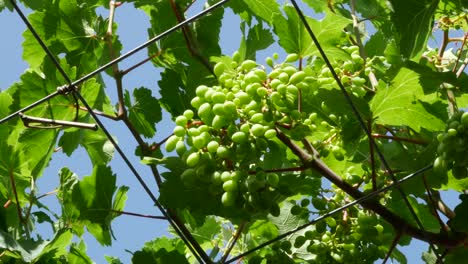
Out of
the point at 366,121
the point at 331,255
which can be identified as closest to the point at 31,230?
the point at 331,255

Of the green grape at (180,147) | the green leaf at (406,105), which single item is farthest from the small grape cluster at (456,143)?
the green grape at (180,147)

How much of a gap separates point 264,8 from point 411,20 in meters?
0.60

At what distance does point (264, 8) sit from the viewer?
2.08 m

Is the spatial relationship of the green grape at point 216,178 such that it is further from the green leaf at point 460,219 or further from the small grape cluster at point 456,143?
the green leaf at point 460,219

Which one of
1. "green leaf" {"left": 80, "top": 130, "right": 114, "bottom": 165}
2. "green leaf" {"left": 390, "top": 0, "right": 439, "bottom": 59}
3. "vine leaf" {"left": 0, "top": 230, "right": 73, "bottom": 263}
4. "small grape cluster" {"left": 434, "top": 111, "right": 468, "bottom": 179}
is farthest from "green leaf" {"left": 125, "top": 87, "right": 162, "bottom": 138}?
"small grape cluster" {"left": 434, "top": 111, "right": 468, "bottom": 179}

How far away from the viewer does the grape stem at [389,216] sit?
5.23ft

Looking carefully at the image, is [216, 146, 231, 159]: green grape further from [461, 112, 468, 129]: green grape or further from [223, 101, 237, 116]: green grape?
[461, 112, 468, 129]: green grape

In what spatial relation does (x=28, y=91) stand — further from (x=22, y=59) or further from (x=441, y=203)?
(x=441, y=203)

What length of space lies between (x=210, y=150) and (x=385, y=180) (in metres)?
0.51

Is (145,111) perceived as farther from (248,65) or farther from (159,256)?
(248,65)

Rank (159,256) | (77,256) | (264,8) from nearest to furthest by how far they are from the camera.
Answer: (159,256) → (264,8) → (77,256)

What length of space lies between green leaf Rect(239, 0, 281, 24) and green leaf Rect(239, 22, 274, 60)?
6cm

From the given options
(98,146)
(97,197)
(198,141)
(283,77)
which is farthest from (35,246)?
(283,77)

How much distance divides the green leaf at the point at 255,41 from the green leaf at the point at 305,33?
32 centimetres
